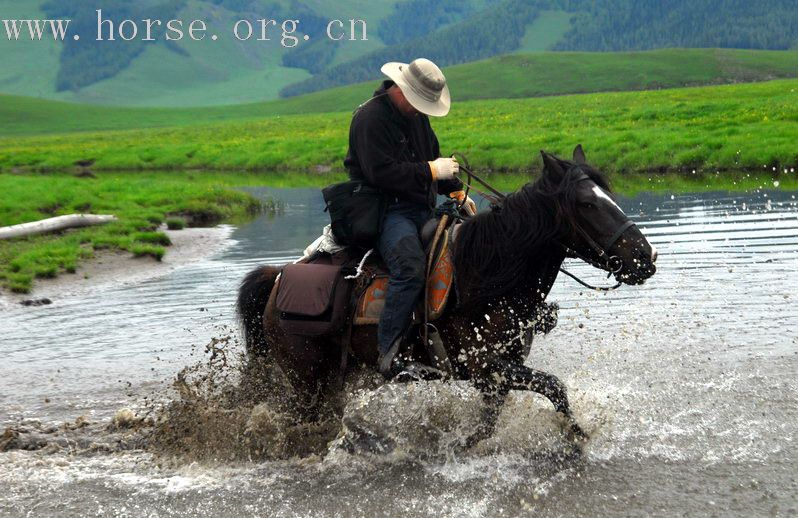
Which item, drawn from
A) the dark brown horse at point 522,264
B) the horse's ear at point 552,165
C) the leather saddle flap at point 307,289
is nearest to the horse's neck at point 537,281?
the dark brown horse at point 522,264

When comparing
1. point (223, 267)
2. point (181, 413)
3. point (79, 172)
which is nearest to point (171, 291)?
point (223, 267)

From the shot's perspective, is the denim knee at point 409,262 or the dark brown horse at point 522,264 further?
the denim knee at point 409,262

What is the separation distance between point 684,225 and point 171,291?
10.8 m

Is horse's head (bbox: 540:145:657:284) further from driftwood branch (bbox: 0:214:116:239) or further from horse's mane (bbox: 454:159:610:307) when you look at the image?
driftwood branch (bbox: 0:214:116:239)

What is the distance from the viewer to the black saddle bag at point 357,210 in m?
7.72

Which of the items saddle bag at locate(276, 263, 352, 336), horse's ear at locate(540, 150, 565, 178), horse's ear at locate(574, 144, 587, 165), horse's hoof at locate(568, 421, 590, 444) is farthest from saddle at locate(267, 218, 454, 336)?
horse's hoof at locate(568, 421, 590, 444)

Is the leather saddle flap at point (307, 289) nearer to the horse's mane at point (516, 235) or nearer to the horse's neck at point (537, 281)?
the horse's mane at point (516, 235)

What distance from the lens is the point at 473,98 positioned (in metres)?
148

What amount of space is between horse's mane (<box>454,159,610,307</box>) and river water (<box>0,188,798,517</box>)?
122 cm

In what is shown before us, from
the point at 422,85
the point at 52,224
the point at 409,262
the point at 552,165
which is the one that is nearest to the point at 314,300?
the point at 409,262

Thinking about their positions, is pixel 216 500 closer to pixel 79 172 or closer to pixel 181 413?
pixel 181 413

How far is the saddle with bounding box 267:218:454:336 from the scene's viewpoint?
776 cm

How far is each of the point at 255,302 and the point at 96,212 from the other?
812 inches

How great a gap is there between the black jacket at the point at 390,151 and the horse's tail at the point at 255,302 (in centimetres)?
139
